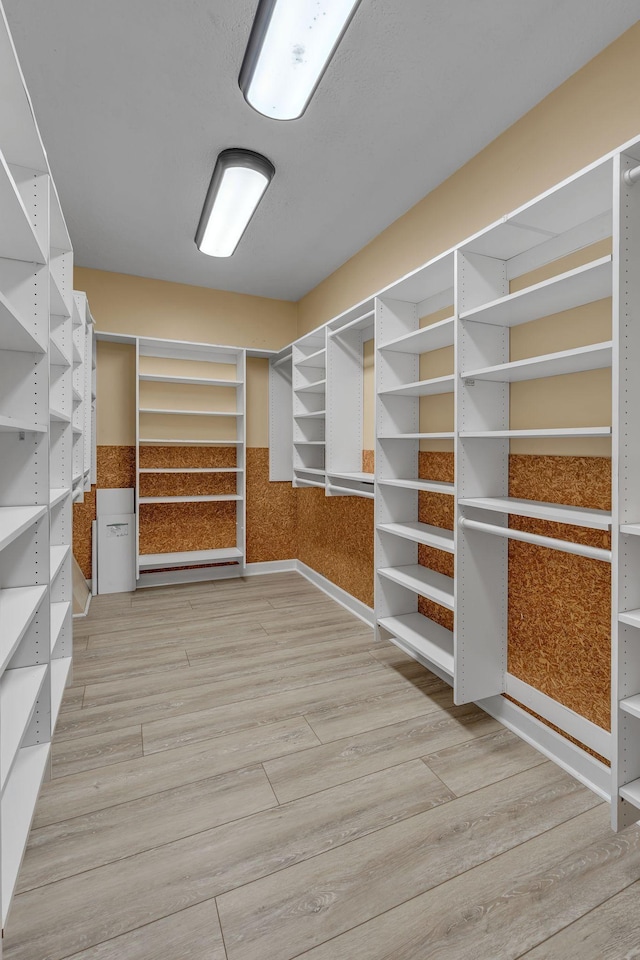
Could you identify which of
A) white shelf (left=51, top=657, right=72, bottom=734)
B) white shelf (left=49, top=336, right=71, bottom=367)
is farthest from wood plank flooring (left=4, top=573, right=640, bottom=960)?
white shelf (left=49, top=336, right=71, bottom=367)

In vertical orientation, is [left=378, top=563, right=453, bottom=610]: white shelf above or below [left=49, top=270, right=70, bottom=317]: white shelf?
below

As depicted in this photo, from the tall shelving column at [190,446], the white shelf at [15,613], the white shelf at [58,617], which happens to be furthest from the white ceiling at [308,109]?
the white shelf at [58,617]

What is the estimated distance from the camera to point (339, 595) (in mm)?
3854

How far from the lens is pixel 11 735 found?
4.29 ft

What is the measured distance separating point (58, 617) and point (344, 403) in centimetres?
225

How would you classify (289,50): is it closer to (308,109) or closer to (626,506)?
(308,109)

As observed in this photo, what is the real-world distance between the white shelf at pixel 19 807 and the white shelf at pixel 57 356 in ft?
5.43

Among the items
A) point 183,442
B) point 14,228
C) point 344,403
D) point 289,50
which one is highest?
point 289,50

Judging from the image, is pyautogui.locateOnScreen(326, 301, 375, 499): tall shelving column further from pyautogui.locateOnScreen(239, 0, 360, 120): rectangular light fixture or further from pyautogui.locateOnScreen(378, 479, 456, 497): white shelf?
pyautogui.locateOnScreen(239, 0, 360, 120): rectangular light fixture

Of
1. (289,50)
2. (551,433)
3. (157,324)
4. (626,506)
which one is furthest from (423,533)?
(157,324)

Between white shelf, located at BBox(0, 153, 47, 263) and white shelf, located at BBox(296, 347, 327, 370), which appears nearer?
white shelf, located at BBox(0, 153, 47, 263)

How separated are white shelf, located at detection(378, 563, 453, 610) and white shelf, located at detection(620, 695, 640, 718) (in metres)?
0.81

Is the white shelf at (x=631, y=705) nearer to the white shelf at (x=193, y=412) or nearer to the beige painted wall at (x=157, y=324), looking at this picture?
the white shelf at (x=193, y=412)

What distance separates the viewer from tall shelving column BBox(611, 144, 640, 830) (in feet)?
4.42
